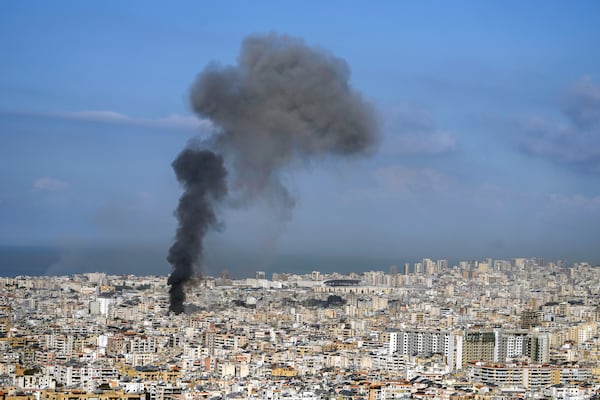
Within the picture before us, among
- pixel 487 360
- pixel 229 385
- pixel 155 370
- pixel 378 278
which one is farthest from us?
pixel 378 278

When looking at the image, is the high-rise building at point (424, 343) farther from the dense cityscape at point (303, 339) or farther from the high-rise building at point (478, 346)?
the high-rise building at point (478, 346)

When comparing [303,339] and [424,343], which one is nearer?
[424,343]

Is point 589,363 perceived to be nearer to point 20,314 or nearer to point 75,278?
point 20,314

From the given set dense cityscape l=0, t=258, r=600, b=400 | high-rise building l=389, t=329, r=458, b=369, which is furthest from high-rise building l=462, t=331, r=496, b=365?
high-rise building l=389, t=329, r=458, b=369

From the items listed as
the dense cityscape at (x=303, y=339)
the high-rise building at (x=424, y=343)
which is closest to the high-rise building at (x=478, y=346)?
the dense cityscape at (x=303, y=339)

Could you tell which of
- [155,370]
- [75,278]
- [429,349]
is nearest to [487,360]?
[429,349]

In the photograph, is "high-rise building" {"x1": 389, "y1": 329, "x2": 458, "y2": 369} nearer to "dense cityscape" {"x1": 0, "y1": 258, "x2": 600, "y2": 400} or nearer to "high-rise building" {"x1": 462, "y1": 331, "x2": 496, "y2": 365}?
"dense cityscape" {"x1": 0, "y1": 258, "x2": 600, "y2": 400}

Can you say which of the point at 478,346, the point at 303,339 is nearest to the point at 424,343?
the point at 478,346

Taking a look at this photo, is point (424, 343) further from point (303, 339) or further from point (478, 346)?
point (303, 339)
